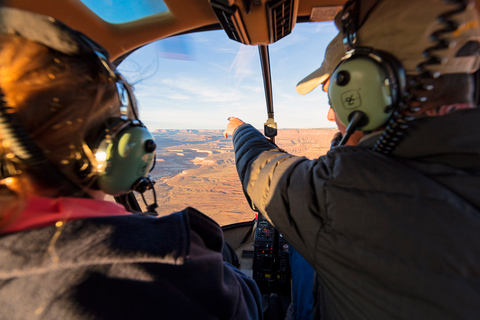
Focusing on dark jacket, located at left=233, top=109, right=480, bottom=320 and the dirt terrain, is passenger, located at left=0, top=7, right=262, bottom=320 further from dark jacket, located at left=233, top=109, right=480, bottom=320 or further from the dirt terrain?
the dirt terrain

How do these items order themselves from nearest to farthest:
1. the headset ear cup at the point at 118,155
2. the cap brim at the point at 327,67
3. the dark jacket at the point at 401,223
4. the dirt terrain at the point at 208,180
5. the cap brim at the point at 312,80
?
the dark jacket at the point at 401,223
the headset ear cup at the point at 118,155
the cap brim at the point at 327,67
the cap brim at the point at 312,80
the dirt terrain at the point at 208,180

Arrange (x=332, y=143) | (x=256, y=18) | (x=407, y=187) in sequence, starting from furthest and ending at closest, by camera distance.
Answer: (x=332, y=143), (x=256, y=18), (x=407, y=187)

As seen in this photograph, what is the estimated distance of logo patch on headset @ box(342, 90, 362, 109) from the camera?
2.07 feet

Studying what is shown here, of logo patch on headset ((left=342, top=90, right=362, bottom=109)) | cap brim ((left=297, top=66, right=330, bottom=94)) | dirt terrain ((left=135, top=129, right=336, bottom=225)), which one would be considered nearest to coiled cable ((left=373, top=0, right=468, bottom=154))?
logo patch on headset ((left=342, top=90, right=362, bottom=109))

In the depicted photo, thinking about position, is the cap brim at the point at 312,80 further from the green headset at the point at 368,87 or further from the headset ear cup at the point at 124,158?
the headset ear cup at the point at 124,158

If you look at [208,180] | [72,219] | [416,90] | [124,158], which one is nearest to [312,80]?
[416,90]

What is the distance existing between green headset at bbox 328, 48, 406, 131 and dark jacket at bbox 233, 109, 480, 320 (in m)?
0.08

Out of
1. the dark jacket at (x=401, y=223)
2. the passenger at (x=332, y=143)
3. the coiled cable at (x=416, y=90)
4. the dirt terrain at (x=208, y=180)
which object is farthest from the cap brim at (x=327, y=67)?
the dirt terrain at (x=208, y=180)

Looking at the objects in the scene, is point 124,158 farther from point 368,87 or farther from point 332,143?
point 332,143

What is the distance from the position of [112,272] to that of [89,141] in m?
0.34

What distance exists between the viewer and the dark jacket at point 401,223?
43 centimetres

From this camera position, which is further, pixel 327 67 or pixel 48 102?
pixel 327 67

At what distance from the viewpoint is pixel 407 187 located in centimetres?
49

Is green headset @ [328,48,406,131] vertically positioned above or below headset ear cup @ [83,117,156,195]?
above
